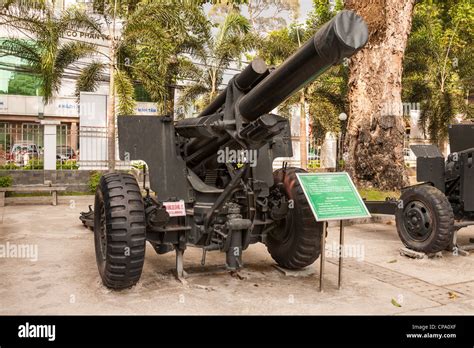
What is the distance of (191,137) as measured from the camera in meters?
5.22

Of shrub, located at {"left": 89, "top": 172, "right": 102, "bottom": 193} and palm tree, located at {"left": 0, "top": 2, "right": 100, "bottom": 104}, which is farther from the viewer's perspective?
shrub, located at {"left": 89, "top": 172, "right": 102, "bottom": 193}

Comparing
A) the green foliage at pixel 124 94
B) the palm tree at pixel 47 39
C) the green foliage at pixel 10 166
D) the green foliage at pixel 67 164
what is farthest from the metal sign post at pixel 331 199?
the green foliage at pixel 10 166

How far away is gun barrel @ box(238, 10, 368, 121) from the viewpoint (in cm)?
340

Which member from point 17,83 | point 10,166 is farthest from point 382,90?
point 17,83

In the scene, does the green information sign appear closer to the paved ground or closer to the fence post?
the paved ground

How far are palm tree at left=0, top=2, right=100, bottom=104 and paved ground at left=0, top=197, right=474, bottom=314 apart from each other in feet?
22.8

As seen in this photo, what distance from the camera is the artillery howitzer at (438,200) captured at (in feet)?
21.1

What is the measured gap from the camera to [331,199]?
496 cm

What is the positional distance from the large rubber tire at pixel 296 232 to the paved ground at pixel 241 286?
220 millimetres

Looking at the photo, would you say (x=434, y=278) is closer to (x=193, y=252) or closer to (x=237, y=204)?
(x=237, y=204)
